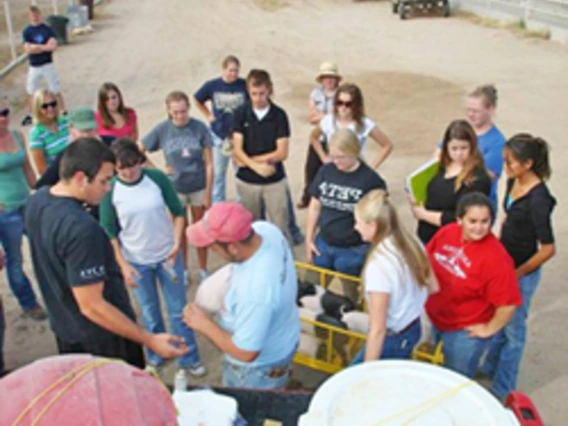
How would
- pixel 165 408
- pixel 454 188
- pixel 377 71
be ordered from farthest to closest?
pixel 377 71, pixel 454 188, pixel 165 408

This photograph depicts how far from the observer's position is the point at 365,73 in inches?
553

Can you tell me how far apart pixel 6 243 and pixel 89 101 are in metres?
8.03

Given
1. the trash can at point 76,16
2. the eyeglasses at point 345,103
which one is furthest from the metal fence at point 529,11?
the trash can at point 76,16

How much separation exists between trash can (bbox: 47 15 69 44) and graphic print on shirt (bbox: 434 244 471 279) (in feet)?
59.1

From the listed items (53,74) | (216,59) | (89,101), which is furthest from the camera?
(216,59)

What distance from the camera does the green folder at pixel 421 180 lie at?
437 centimetres

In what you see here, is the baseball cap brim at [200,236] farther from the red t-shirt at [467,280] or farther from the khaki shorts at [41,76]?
the khaki shorts at [41,76]

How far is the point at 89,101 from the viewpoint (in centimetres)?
1238

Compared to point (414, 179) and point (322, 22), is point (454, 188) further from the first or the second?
point (322, 22)

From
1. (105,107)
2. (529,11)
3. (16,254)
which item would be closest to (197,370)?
(16,254)

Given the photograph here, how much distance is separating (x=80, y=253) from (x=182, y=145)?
2.72m

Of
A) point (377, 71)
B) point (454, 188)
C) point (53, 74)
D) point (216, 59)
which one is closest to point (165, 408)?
A: point (454, 188)

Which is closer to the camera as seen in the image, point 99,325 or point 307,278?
point 99,325

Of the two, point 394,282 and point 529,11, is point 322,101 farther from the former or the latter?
point 529,11
